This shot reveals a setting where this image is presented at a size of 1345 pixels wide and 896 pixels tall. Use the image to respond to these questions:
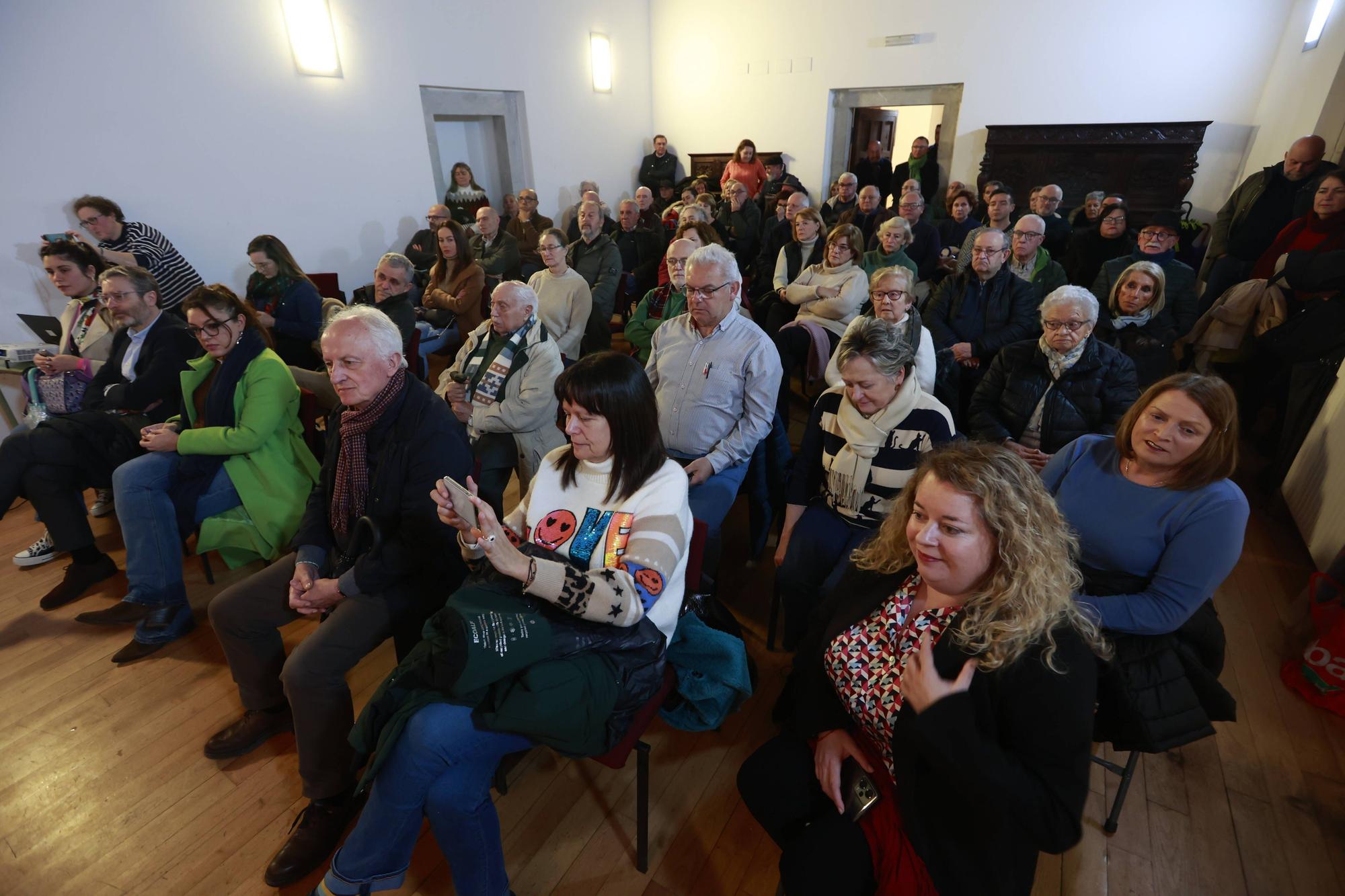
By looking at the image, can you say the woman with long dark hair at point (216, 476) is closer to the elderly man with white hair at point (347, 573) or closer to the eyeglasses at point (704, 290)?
the elderly man with white hair at point (347, 573)

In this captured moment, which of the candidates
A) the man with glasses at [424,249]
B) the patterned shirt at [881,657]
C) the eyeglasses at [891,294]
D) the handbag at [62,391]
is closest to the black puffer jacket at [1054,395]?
the eyeglasses at [891,294]

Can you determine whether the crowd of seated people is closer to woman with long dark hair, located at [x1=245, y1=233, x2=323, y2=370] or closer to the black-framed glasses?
the black-framed glasses

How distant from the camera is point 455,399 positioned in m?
2.83

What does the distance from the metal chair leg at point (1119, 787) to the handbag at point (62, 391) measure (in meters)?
4.28

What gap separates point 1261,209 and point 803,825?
17.7 ft

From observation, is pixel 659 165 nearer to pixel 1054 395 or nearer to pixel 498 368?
pixel 498 368

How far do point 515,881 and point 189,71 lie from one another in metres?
6.05

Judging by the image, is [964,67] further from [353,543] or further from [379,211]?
[353,543]

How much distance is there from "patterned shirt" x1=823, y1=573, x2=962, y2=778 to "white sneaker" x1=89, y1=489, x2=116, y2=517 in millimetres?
3884

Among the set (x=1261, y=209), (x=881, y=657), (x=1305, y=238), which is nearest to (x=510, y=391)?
(x=881, y=657)

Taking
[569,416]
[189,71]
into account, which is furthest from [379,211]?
[569,416]

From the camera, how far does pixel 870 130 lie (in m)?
9.48

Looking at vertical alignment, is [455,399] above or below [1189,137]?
below

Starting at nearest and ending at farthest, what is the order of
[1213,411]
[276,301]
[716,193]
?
[1213,411] < [276,301] < [716,193]
